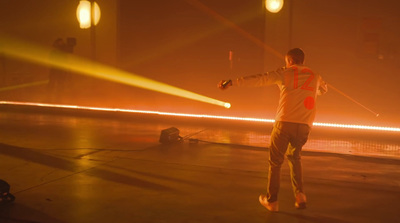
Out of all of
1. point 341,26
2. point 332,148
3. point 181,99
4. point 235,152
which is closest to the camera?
point 235,152

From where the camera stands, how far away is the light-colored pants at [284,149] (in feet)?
17.2

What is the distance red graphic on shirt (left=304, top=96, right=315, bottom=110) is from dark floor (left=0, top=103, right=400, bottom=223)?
43.8 inches

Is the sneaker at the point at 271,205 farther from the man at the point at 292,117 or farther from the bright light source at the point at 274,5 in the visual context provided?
the bright light source at the point at 274,5

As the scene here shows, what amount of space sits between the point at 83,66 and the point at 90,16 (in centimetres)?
185

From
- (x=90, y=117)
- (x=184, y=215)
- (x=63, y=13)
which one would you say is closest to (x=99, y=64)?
(x=63, y=13)

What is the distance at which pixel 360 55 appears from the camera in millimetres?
14188

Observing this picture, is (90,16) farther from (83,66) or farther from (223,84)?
(223,84)

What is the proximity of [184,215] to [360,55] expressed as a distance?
10616mm

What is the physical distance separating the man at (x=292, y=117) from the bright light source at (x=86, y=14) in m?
12.3

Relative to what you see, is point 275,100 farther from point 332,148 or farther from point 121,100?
point 332,148

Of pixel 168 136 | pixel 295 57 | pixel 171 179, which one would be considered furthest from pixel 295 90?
pixel 168 136

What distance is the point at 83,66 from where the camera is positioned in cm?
1750

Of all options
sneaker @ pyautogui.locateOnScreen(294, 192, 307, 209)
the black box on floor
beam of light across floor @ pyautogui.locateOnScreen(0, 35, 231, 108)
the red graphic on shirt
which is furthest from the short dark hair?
beam of light across floor @ pyautogui.locateOnScreen(0, 35, 231, 108)

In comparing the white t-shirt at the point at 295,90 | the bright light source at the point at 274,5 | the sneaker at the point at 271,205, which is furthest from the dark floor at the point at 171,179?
the bright light source at the point at 274,5
